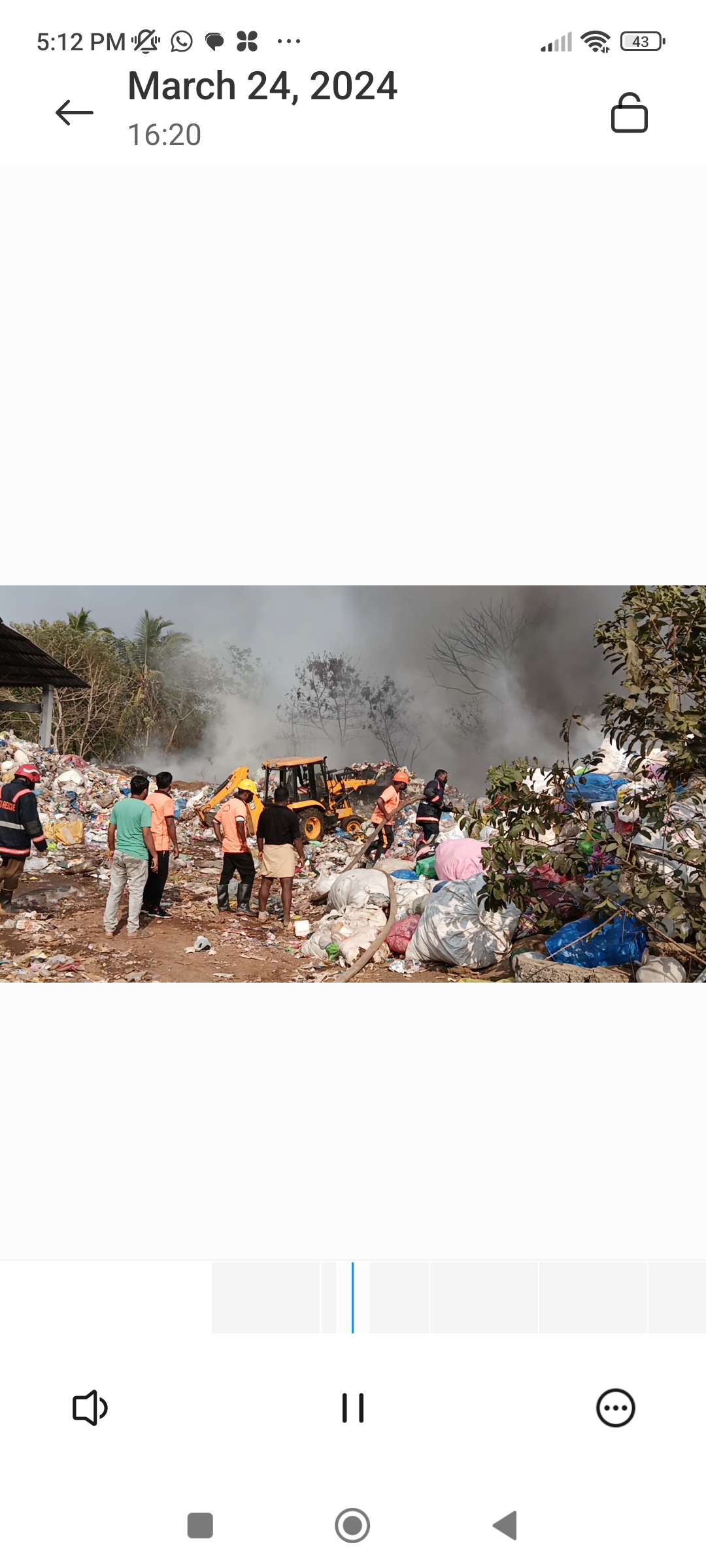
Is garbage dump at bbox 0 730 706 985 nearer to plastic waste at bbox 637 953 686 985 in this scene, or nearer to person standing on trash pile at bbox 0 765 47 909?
plastic waste at bbox 637 953 686 985

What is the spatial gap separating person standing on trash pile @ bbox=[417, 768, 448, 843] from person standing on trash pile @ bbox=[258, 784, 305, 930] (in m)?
1.05

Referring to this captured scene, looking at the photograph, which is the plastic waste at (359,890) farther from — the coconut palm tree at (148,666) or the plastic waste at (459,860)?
the coconut palm tree at (148,666)

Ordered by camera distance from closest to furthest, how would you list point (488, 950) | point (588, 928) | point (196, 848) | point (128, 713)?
point (588, 928) < point (488, 950) < point (128, 713) < point (196, 848)

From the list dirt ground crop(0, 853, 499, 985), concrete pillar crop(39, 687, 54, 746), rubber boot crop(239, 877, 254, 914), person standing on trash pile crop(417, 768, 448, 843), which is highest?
concrete pillar crop(39, 687, 54, 746)

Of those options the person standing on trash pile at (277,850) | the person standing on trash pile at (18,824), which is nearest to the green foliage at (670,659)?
the person standing on trash pile at (277,850)

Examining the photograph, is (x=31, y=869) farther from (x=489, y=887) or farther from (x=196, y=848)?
(x=489, y=887)

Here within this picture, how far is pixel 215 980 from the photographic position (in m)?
5.87

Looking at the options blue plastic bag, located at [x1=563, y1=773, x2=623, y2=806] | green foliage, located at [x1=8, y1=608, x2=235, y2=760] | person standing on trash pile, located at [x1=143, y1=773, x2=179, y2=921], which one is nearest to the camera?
blue plastic bag, located at [x1=563, y1=773, x2=623, y2=806]

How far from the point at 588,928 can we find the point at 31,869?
4347 millimetres

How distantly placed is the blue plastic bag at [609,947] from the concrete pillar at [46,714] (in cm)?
450

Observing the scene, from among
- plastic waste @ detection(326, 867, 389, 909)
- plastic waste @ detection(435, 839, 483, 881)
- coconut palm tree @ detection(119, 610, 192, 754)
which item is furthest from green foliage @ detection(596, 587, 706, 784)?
coconut palm tree @ detection(119, 610, 192, 754)

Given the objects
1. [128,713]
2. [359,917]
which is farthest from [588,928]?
[128,713]

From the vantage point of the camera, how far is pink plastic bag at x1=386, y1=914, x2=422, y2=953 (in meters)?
6.40

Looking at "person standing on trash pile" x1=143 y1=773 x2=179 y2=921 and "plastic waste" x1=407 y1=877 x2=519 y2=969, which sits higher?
"person standing on trash pile" x1=143 y1=773 x2=179 y2=921
